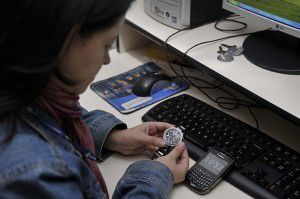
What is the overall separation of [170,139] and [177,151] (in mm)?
51

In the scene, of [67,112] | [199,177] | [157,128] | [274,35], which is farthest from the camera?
[274,35]

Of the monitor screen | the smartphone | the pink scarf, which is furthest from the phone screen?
the monitor screen

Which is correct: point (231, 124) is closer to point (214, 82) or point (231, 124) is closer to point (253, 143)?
point (253, 143)

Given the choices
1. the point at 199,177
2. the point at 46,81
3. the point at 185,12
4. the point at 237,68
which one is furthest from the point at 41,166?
the point at 185,12

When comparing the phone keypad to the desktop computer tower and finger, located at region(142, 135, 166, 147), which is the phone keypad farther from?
the desktop computer tower

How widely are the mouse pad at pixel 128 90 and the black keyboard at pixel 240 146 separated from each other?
0.24ft

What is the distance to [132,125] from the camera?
41.0 inches

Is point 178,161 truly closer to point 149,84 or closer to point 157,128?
point 157,128

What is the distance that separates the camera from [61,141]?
0.61 m

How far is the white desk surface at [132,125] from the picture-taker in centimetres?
83

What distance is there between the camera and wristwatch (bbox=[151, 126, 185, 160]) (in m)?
0.91

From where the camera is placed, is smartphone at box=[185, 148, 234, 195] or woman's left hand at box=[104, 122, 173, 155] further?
woman's left hand at box=[104, 122, 173, 155]

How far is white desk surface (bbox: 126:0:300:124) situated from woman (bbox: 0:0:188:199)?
0.90ft

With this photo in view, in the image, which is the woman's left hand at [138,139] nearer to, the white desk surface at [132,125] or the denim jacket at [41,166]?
the white desk surface at [132,125]
